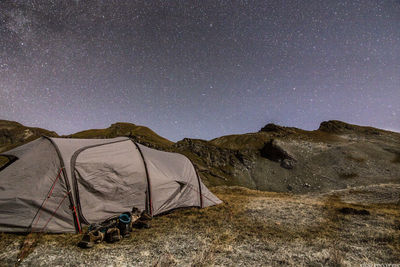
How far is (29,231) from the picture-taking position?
566 centimetres

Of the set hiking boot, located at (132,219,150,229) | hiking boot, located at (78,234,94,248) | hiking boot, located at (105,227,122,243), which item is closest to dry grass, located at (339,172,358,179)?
hiking boot, located at (132,219,150,229)

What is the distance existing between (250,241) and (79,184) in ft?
19.9

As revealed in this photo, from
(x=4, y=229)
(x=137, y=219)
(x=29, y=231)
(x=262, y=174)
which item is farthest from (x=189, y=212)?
(x=262, y=174)

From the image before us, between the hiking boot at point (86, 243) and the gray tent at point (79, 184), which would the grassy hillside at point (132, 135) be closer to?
the gray tent at point (79, 184)

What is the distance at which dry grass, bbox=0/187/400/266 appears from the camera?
4789 mm

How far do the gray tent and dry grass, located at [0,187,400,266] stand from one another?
59 centimetres

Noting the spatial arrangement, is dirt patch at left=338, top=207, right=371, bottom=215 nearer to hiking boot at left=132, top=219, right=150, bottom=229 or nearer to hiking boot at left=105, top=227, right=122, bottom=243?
hiking boot at left=132, top=219, right=150, bottom=229

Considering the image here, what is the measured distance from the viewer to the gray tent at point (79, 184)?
5.92m

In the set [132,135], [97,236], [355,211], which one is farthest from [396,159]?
[132,135]

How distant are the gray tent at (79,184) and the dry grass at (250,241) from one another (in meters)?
0.59

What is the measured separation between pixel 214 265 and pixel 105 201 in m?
4.70

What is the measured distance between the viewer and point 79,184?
21.7ft

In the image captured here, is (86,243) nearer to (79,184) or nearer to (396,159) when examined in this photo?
(79,184)

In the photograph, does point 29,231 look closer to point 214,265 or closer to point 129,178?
point 129,178
